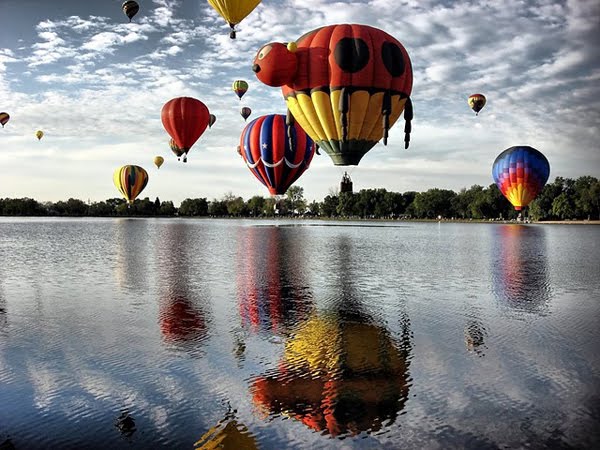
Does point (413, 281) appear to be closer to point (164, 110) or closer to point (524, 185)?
point (164, 110)

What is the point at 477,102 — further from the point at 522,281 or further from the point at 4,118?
the point at 4,118

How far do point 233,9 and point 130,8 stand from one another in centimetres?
1958

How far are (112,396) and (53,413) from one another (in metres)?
0.85

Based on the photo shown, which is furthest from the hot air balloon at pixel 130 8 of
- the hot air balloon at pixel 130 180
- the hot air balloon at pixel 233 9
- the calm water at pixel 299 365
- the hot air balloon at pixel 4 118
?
the hot air balloon at pixel 130 180

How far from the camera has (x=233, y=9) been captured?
1307 inches

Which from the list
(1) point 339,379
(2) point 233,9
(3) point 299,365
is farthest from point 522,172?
(1) point 339,379

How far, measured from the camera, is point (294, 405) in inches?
311

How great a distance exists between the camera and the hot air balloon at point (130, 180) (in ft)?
331

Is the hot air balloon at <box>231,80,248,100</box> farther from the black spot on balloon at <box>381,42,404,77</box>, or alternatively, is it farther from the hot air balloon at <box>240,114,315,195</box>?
the black spot on balloon at <box>381,42,404,77</box>

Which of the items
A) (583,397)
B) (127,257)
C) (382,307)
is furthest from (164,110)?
(583,397)

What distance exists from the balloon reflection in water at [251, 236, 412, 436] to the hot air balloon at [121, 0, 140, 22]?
43717 millimetres

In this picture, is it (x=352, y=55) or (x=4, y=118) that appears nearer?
(x=352, y=55)

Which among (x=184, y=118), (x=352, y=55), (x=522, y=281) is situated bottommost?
(x=522, y=281)

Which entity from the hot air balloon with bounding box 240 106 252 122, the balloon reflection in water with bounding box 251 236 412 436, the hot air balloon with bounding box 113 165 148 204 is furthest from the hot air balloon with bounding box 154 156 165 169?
the balloon reflection in water with bounding box 251 236 412 436
